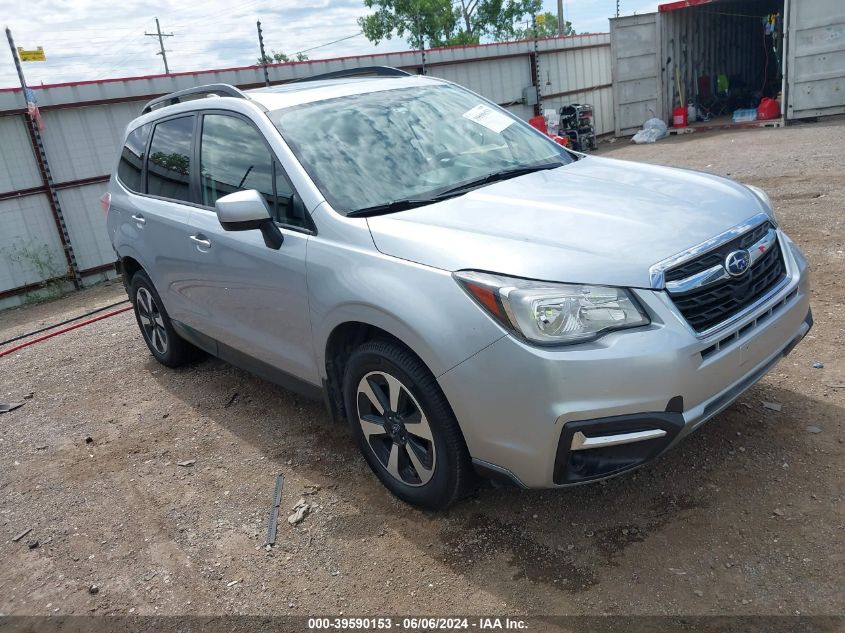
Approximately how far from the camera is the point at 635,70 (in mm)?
16922

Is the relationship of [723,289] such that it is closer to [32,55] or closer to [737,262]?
[737,262]

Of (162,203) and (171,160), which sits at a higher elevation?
(171,160)

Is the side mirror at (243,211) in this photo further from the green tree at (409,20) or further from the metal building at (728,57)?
the green tree at (409,20)

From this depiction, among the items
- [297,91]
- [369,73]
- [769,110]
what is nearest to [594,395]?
[297,91]

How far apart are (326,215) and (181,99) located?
91.9 inches

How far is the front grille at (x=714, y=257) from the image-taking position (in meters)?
2.54

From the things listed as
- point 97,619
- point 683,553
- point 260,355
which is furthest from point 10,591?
point 683,553

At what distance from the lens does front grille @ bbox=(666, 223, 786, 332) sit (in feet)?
8.29

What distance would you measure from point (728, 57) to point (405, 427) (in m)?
19.7

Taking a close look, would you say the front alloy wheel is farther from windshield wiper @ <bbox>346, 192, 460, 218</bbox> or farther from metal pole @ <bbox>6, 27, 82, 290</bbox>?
metal pole @ <bbox>6, 27, 82, 290</bbox>

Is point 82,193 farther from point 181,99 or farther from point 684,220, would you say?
point 684,220

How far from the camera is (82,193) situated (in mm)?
10109

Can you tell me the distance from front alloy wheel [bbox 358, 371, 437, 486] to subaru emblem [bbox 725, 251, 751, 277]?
1.32 meters

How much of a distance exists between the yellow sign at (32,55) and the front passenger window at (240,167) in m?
6.94
